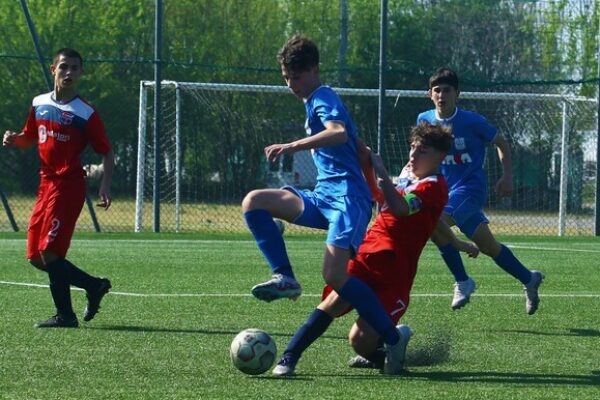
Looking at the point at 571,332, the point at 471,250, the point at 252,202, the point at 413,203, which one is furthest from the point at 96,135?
the point at 571,332

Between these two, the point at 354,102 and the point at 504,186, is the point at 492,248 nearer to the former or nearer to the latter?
the point at 504,186

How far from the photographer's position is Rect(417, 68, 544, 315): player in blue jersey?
898 centimetres

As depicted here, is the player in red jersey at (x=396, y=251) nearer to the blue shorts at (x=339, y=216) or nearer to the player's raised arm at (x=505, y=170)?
the blue shorts at (x=339, y=216)

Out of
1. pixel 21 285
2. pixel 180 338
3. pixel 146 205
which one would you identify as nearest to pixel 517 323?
pixel 180 338

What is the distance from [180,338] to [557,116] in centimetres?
1564

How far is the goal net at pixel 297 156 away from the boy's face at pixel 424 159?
12113 mm

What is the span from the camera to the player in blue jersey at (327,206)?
6.12 metres

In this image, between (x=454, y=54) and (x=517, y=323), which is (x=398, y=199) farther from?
(x=454, y=54)

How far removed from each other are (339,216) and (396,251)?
1.08ft

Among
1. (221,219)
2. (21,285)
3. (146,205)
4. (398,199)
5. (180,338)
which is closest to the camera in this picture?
(398,199)

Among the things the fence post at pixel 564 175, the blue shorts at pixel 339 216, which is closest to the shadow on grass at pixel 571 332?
the blue shorts at pixel 339 216

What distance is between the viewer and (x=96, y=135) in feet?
26.6

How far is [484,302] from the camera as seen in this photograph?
9742mm

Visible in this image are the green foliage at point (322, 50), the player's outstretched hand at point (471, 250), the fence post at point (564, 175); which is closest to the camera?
the player's outstretched hand at point (471, 250)
